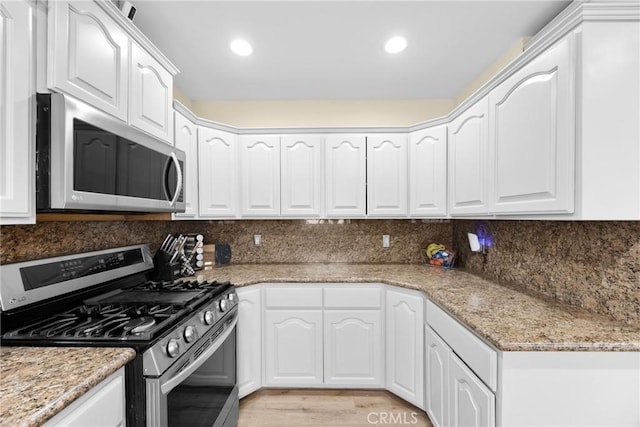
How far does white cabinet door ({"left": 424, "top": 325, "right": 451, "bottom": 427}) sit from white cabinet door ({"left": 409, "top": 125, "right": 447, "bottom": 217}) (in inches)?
39.7

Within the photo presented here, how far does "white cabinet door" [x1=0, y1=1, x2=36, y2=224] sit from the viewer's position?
3.01 feet

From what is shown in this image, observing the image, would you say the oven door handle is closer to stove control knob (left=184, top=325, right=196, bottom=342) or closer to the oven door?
the oven door

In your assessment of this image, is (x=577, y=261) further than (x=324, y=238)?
No

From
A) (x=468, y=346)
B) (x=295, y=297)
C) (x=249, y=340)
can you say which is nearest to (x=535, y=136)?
(x=468, y=346)

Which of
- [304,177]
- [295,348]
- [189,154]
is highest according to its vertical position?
[189,154]

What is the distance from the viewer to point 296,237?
2.89 m

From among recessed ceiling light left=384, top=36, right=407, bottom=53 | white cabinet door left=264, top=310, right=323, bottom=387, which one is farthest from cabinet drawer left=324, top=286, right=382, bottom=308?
recessed ceiling light left=384, top=36, right=407, bottom=53

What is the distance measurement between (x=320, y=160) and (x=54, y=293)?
1.95m

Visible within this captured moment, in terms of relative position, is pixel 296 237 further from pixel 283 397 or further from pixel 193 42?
pixel 193 42

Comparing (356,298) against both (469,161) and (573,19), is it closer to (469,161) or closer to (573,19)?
(469,161)

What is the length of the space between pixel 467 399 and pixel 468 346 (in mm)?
256

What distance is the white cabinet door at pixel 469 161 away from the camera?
1.83 metres

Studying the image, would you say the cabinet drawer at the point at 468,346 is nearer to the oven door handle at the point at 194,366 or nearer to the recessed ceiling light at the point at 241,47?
the oven door handle at the point at 194,366

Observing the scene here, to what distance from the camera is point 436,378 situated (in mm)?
1762
